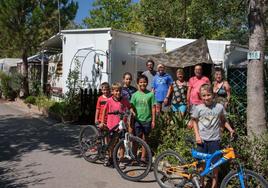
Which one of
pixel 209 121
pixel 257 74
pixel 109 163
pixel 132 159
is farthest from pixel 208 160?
pixel 109 163

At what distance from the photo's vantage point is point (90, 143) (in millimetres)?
7363

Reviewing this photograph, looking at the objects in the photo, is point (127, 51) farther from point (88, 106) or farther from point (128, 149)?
point (128, 149)

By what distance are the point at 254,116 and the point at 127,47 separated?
8449 millimetres

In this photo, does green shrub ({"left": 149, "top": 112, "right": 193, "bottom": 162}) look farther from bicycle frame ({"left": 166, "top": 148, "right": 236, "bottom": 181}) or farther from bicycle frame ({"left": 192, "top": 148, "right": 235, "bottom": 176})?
bicycle frame ({"left": 192, "top": 148, "right": 235, "bottom": 176})

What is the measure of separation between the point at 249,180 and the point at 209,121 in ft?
3.00

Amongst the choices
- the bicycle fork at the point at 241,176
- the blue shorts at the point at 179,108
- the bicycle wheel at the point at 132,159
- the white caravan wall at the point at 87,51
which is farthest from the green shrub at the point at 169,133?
the white caravan wall at the point at 87,51

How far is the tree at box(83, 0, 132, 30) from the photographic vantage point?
4501cm

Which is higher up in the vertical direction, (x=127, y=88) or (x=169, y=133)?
(x=127, y=88)

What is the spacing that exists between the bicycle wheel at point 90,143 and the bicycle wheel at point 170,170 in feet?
5.77

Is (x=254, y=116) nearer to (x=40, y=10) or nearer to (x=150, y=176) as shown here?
(x=150, y=176)

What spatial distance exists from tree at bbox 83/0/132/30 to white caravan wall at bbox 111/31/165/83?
3010 cm

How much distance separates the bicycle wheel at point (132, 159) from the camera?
6.14 m

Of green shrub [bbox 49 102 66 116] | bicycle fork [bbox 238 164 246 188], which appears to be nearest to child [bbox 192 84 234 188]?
bicycle fork [bbox 238 164 246 188]

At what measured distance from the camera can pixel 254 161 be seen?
17.7ft
